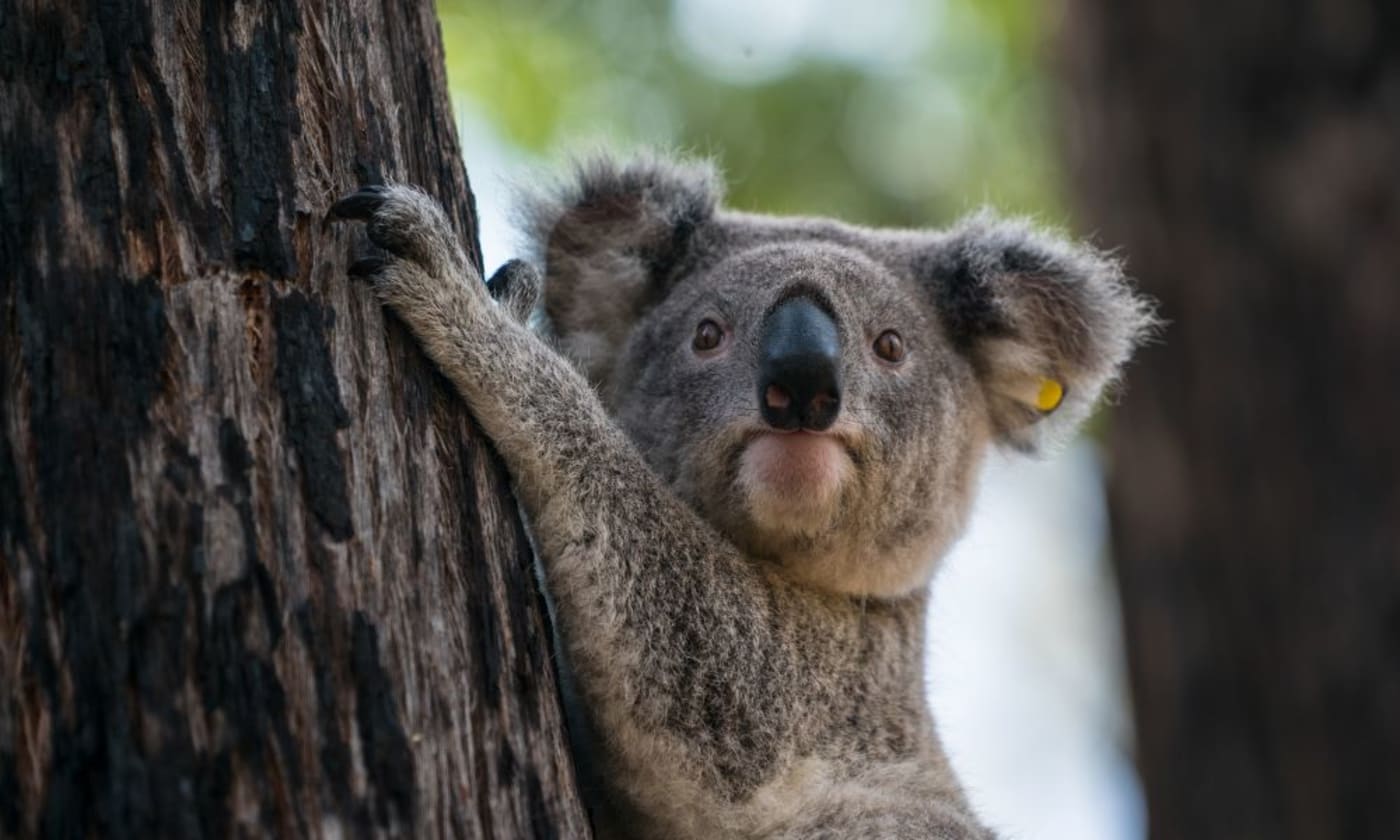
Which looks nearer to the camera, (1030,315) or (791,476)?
(791,476)

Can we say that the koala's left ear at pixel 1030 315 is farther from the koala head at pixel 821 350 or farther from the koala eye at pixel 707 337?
the koala eye at pixel 707 337

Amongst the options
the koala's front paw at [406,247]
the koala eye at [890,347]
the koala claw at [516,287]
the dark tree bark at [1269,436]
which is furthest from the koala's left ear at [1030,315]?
the koala's front paw at [406,247]

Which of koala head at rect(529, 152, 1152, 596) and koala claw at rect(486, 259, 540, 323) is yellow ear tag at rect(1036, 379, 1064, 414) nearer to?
koala head at rect(529, 152, 1152, 596)

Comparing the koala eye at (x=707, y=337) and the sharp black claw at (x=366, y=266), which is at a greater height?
the koala eye at (x=707, y=337)

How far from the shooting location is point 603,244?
460cm

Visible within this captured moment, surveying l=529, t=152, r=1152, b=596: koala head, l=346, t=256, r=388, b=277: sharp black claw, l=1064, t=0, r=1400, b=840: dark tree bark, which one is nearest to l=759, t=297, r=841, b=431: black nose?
l=529, t=152, r=1152, b=596: koala head

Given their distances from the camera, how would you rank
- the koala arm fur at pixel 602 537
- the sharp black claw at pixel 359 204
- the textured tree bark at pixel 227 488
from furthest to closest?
1. the koala arm fur at pixel 602 537
2. the sharp black claw at pixel 359 204
3. the textured tree bark at pixel 227 488

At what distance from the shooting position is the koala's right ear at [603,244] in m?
4.57

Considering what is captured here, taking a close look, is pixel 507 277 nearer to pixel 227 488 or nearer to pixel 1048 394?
pixel 227 488

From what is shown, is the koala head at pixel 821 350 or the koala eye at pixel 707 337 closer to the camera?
the koala head at pixel 821 350

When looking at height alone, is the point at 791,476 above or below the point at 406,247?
below

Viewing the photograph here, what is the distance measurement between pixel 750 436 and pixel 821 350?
1.02 ft

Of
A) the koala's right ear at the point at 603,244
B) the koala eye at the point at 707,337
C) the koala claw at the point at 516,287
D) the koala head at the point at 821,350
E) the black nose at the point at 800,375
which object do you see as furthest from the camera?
the koala's right ear at the point at 603,244

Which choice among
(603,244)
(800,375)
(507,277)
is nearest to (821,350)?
(800,375)
